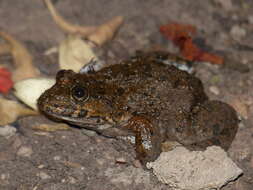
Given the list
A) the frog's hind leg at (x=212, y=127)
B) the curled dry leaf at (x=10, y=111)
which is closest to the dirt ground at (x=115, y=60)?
the curled dry leaf at (x=10, y=111)

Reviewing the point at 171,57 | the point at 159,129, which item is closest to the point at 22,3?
the point at 171,57

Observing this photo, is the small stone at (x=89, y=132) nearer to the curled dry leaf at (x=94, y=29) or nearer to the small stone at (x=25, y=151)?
the small stone at (x=25, y=151)

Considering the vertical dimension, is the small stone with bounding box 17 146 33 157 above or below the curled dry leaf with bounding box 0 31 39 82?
below

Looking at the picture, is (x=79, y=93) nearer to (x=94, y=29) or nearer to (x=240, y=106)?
(x=94, y=29)

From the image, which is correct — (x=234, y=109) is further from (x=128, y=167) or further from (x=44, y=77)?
(x=44, y=77)

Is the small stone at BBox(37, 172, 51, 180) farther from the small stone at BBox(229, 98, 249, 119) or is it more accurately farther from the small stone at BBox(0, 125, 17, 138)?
the small stone at BBox(229, 98, 249, 119)

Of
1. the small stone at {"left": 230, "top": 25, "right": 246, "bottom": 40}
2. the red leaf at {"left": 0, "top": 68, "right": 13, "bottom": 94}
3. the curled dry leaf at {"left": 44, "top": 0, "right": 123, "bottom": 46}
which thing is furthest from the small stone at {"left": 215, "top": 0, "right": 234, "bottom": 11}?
the red leaf at {"left": 0, "top": 68, "right": 13, "bottom": 94}

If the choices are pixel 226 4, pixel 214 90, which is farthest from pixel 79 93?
pixel 226 4

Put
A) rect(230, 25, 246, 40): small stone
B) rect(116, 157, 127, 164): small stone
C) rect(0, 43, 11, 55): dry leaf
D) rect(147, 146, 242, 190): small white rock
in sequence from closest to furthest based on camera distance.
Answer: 1. rect(147, 146, 242, 190): small white rock
2. rect(116, 157, 127, 164): small stone
3. rect(0, 43, 11, 55): dry leaf
4. rect(230, 25, 246, 40): small stone
